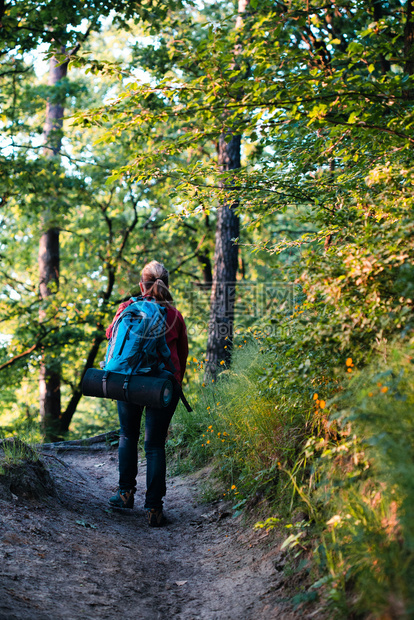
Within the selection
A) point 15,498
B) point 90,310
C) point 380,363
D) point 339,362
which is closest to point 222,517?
point 15,498

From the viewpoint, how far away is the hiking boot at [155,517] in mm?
4539

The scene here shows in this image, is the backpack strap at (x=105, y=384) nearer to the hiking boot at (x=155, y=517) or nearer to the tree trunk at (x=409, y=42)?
the hiking boot at (x=155, y=517)

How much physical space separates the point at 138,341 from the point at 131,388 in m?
0.40

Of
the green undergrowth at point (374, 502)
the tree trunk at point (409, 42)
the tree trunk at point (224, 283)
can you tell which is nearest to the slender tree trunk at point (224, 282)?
the tree trunk at point (224, 283)

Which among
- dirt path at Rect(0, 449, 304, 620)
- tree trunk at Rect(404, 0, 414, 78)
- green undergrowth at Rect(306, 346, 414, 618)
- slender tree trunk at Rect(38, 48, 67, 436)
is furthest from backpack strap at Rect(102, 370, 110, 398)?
slender tree trunk at Rect(38, 48, 67, 436)

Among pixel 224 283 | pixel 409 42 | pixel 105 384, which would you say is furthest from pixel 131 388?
pixel 224 283

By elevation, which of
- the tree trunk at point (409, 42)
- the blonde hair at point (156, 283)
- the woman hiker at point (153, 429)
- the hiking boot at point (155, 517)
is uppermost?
the tree trunk at point (409, 42)

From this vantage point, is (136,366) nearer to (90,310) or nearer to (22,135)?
(90,310)

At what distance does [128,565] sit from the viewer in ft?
11.7

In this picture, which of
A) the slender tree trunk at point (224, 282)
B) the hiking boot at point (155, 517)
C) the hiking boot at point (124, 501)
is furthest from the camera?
the slender tree trunk at point (224, 282)

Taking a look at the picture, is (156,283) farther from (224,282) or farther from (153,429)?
(224,282)

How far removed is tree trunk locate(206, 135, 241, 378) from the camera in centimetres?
837

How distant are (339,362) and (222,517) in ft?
7.05

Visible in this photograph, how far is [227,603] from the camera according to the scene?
3.06m
